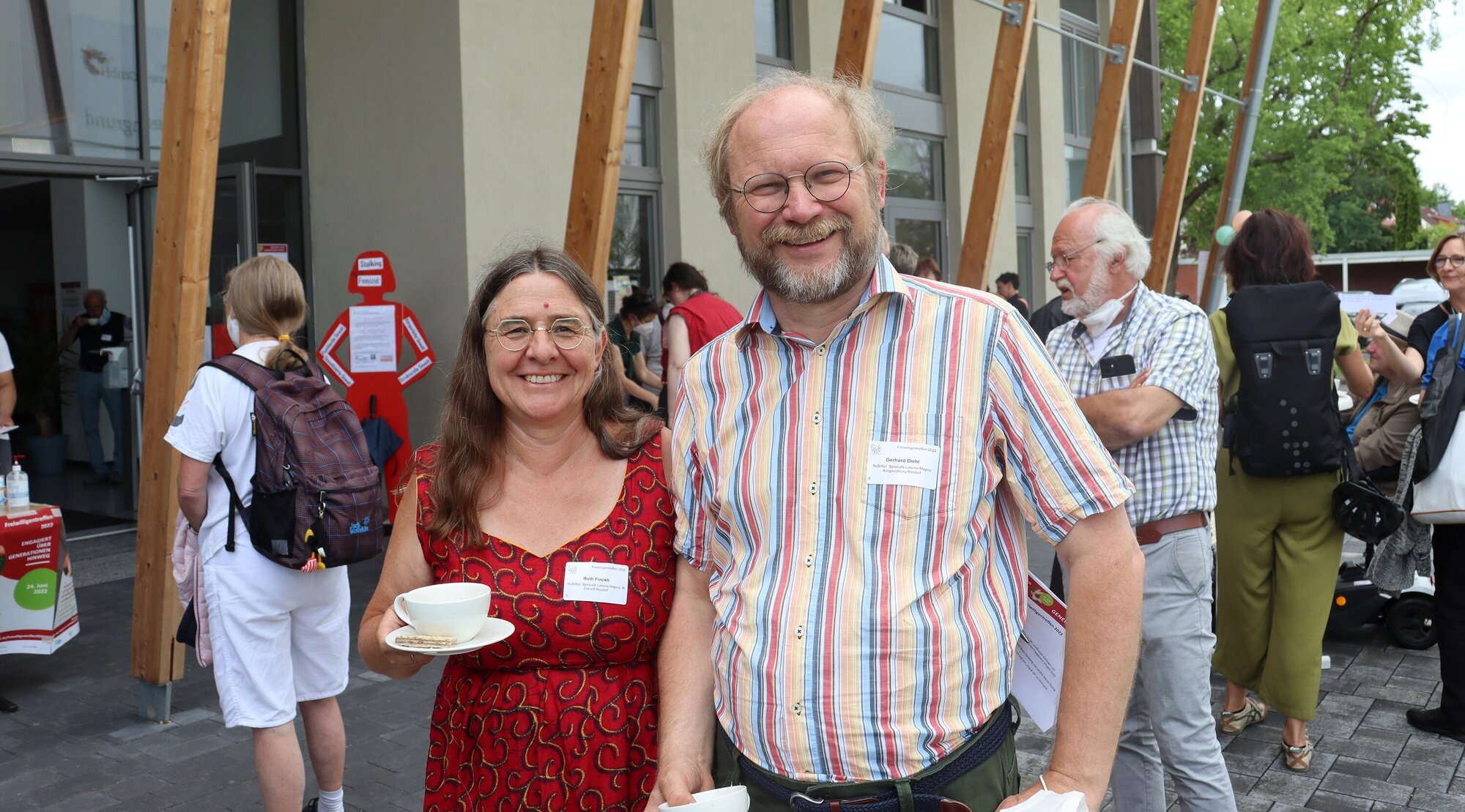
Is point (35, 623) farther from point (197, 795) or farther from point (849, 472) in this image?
point (849, 472)

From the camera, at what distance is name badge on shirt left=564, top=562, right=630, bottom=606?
2199 millimetres

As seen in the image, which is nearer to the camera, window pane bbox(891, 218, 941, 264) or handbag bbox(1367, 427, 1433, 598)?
handbag bbox(1367, 427, 1433, 598)

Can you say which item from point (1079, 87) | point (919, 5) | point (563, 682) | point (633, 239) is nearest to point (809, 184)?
point (563, 682)

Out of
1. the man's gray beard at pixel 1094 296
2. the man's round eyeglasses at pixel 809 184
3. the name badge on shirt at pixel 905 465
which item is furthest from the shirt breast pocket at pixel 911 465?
the man's gray beard at pixel 1094 296

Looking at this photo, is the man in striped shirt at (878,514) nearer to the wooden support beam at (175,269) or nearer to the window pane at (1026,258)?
the wooden support beam at (175,269)

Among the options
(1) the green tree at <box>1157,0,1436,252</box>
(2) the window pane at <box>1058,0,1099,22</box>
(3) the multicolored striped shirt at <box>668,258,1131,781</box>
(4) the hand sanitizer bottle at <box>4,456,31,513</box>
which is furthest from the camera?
(1) the green tree at <box>1157,0,1436,252</box>

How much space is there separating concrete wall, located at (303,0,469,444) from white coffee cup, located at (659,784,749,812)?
6.75 m

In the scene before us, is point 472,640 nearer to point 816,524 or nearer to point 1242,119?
point 816,524

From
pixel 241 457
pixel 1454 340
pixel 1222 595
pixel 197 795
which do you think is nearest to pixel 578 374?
pixel 241 457

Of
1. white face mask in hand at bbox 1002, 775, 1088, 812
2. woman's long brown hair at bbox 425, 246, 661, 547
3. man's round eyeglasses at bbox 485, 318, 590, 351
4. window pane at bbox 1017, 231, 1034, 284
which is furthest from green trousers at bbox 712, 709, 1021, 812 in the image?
window pane at bbox 1017, 231, 1034, 284

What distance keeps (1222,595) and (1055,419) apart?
3.35 m

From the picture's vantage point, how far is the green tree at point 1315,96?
97.2 feet

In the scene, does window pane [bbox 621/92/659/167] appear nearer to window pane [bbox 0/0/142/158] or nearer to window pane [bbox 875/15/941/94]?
window pane [bbox 875/15/941/94]

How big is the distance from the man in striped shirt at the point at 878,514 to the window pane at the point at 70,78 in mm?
7959
